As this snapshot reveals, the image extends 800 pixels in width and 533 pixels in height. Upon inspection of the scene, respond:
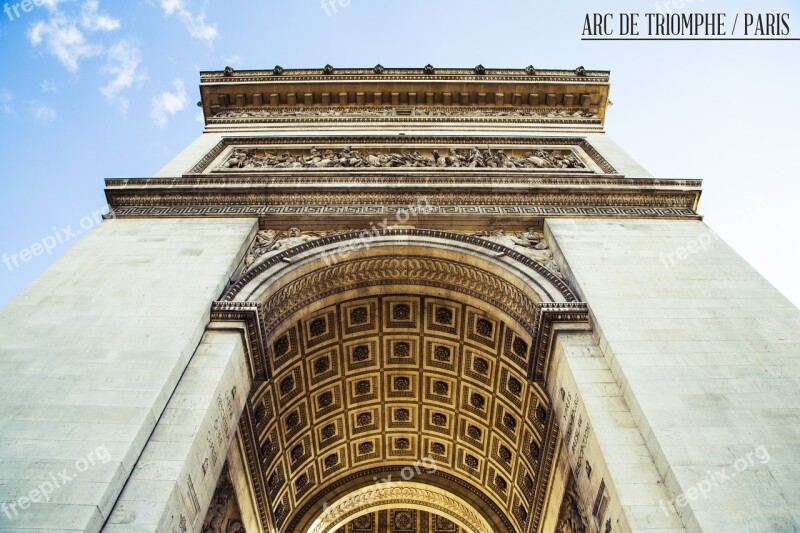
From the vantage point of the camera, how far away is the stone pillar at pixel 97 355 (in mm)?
6586

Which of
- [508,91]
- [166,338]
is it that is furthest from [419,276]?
[508,91]

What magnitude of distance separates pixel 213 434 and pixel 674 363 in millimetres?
6702

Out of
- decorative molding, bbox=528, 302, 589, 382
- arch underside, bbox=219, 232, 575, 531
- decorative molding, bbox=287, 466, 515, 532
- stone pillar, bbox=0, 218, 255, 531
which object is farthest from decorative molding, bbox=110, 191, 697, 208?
decorative molding, bbox=287, 466, 515, 532

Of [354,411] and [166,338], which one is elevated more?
[354,411]

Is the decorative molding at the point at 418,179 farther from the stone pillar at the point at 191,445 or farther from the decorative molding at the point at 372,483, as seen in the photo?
the decorative molding at the point at 372,483

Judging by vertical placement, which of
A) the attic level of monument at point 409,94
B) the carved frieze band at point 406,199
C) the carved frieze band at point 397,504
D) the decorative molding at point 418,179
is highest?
the attic level of monument at point 409,94

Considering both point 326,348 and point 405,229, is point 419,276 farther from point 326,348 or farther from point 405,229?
point 326,348

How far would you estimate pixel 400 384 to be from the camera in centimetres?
1376

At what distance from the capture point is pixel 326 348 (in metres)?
12.6

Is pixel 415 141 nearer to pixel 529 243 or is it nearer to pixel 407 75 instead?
pixel 407 75

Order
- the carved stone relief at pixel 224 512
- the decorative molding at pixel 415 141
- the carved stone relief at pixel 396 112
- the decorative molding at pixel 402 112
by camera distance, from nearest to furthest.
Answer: the carved stone relief at pixel 224 512 < the decorative molding at pixel 415 141 < the decorative molding at pixel 402 112 < the carved stone relief at pixel 396 112

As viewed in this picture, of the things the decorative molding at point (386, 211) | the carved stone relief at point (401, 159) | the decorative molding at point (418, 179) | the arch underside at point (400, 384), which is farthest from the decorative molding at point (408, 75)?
the arch underside at point (400, 384)

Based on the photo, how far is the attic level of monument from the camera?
768 inches

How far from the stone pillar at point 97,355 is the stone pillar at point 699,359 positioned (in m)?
6.34
